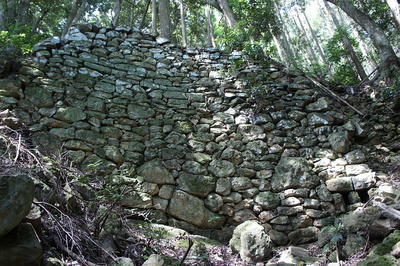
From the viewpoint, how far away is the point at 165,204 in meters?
3.40

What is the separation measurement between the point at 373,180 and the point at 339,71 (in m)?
5.31

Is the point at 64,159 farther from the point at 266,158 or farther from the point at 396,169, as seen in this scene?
the point at 396,169

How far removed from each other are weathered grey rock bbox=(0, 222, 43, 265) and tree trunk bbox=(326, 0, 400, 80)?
6362 millimetres

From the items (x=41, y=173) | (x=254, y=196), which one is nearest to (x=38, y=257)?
(x=41, y=173)

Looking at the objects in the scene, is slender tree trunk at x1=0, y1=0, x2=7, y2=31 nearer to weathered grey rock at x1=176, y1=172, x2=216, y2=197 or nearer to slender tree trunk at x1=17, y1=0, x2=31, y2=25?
slender tree trunk at x1=17, y1=0, x2=31, y2=25

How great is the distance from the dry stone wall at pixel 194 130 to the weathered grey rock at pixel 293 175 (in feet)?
0.05

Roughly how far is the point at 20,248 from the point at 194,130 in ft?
9.67

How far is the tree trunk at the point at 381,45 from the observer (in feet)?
17.6

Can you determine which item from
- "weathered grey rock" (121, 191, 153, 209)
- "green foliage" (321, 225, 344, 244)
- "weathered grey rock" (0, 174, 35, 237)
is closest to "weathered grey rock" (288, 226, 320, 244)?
"green foliage" (321, 225, 344, 244)

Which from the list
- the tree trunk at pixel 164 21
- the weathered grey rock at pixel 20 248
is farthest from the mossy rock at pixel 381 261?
the tree trunk at pixel 164 21

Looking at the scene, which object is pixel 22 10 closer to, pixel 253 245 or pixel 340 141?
pixel 253 245

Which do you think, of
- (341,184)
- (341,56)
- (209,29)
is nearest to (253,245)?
(341,184)

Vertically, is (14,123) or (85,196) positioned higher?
(14,123)

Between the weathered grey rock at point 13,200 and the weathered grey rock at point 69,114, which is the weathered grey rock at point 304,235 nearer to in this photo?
the weathered grey rock at point 13,200
